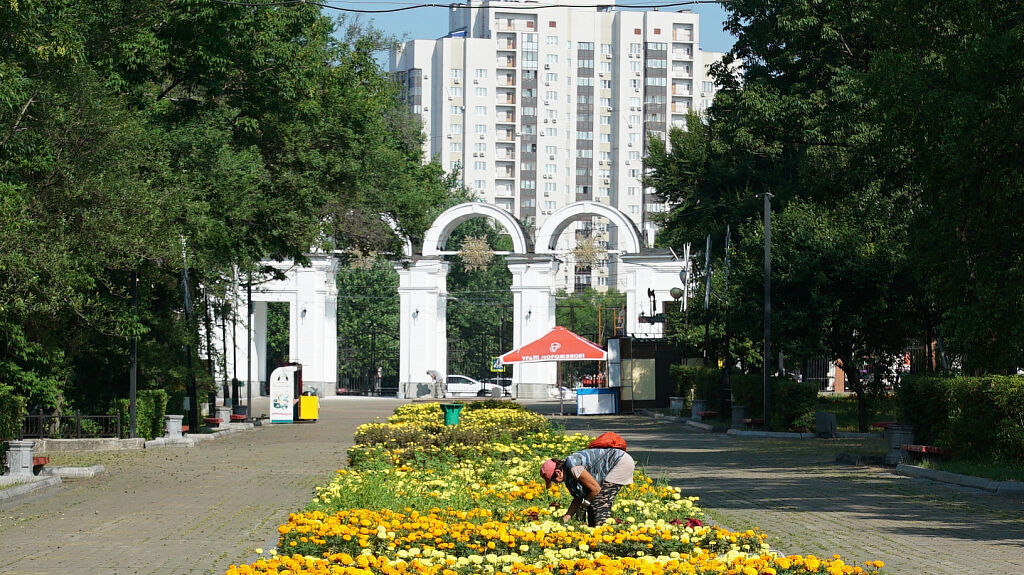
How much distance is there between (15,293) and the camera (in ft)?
64.4

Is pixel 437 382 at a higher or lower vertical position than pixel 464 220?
lower

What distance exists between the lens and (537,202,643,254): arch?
55812 mm

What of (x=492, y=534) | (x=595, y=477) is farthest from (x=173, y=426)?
(x=492, y=534)

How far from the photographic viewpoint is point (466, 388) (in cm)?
7119

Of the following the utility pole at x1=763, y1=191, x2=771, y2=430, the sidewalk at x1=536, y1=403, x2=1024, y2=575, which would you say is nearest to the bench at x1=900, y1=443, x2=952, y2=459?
the sidewalk at x1=536, y1=403, x2=1024, y2=575

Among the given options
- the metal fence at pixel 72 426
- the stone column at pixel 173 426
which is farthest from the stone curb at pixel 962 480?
the stone column at pixel 173 426

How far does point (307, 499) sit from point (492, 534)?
7.01 metres

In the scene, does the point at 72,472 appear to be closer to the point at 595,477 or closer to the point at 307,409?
the point at 595,477

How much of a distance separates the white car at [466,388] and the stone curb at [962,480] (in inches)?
1930

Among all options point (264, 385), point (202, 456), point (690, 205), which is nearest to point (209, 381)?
point (202, 456)

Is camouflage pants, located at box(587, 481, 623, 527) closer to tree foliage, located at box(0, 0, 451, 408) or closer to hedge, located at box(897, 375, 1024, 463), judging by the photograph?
hedge, located at box(897, 375, 1024, 463)

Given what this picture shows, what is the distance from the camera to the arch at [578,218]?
55.8 metres

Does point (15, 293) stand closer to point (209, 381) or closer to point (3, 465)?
point (3, 465)

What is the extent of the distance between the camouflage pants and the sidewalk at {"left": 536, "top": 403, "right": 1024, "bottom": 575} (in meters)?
1.55
